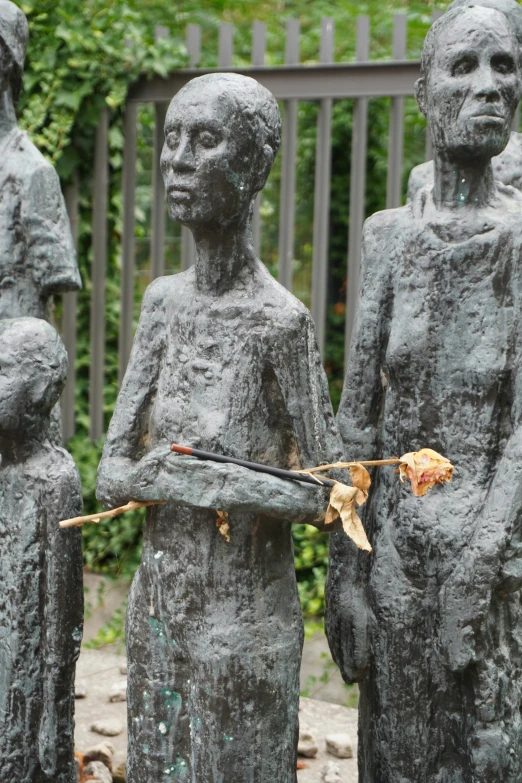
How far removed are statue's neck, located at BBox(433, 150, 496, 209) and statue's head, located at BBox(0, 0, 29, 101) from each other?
175 cm

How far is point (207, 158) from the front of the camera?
3033mm

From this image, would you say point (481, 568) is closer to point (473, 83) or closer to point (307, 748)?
point (473, 83)

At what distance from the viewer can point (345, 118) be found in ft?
29.2

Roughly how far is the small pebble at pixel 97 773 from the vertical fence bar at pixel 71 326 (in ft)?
11.0

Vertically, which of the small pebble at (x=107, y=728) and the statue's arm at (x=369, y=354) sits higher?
the statue's arm at (x=369, y=354)

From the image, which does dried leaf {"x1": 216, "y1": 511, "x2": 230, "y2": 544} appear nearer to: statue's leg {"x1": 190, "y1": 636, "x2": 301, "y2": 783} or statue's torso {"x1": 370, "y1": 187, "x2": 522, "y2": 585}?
statue's leg {"x1": 190, "y1": 636, "x2": 301, "y2": 783}

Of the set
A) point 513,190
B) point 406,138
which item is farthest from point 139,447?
point 406,138

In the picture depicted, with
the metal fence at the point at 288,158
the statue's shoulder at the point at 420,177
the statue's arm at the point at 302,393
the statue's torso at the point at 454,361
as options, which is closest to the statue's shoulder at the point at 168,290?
the statue's arm at the point at 302,393

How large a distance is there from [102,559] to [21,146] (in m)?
3.81

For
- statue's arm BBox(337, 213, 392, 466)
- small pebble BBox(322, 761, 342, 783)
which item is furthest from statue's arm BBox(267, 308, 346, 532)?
small pebble BBox(322, 761, 342, 783)

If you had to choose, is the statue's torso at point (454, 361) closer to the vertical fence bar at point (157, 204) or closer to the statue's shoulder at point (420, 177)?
the statue's shoulder at point (420, 177)

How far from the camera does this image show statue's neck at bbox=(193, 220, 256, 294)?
10.4 ft

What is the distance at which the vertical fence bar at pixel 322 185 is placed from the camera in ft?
22.1

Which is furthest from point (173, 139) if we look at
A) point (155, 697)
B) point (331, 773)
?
point (331, 773)
